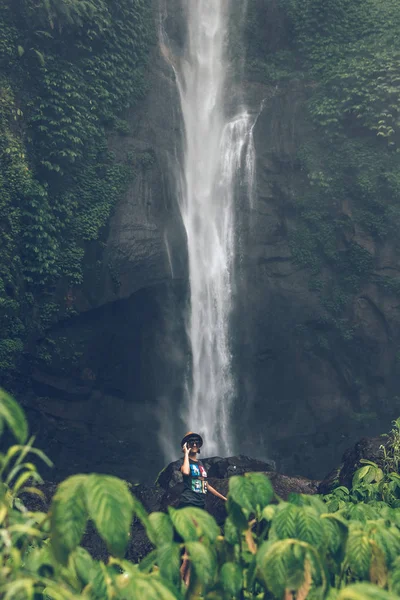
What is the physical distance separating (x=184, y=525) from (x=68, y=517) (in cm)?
46

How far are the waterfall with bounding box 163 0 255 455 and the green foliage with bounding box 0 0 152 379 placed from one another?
2.92m

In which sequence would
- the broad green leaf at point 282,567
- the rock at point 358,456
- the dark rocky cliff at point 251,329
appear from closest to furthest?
the broad green leaf at point 282,567
the rock at point 358,456
the dark rocky cliff at point 251,329

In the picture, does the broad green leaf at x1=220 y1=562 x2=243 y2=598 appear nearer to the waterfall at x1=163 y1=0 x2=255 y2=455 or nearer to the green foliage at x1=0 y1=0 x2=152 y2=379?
the green foliage at x1=0 y1=0 x2=152 y2=379

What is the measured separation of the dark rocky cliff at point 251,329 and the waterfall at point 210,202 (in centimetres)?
45

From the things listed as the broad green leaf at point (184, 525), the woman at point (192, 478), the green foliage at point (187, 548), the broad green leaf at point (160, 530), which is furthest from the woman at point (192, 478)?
the broad green leaf at point (184, 525)

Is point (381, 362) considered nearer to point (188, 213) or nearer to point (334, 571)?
point (188, 213)

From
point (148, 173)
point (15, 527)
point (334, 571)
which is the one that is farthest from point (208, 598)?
point (148, 173)

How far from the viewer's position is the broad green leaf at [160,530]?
74.9 inches

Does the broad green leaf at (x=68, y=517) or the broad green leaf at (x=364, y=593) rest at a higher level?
the broad green leaf at (x=68, y=517)

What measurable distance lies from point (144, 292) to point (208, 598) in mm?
13718

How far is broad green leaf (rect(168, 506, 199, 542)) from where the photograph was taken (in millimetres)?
1875

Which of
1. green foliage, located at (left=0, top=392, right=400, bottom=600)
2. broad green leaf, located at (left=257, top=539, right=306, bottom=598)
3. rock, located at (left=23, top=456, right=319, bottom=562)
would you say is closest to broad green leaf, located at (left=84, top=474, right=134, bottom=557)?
green foliage, located at (left=0, top=392, right=400, bottom=600)

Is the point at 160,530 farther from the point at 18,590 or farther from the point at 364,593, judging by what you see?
the point at 364,593

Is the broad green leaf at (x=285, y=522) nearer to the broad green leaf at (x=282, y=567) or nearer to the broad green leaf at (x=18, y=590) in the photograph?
the broad green leaf at (x=282, y=567)
